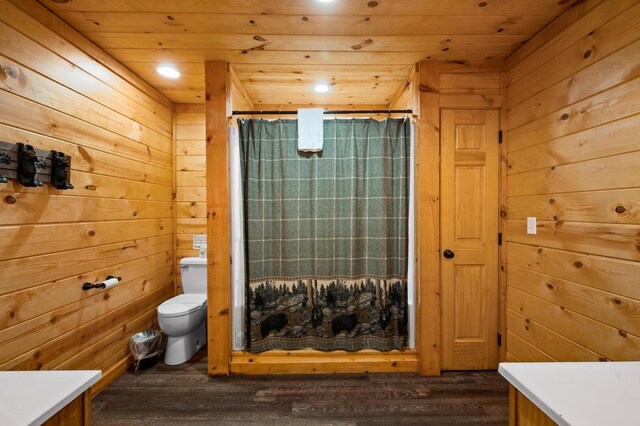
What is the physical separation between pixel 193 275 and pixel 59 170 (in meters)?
1.38

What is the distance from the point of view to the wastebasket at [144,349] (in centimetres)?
210

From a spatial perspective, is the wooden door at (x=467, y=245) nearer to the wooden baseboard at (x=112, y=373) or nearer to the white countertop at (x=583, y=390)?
the white countertop at (x=583, y=390)

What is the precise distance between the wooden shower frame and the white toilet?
297 mm

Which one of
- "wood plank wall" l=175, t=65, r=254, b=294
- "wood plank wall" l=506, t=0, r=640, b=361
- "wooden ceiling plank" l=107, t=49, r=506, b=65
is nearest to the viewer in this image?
"wood plank wall" l=506, t=0, r=640, b=361

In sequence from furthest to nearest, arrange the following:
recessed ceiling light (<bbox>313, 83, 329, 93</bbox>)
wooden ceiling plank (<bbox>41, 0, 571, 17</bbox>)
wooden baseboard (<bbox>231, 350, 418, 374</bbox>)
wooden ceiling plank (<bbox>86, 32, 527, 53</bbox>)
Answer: recessed ceiling light (<bbox>313, 83, 329, 93</bbox>) < wooden baseboard (<bbox>231, 350, 418, 374</bbox>) < wooden ceiling plank (<bbox>86, 32, 527, 53</bbox>) < wooden ceiling plank (<bbox>41, 0, 571, 17</bbox>)

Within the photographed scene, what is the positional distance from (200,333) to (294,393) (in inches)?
44.0

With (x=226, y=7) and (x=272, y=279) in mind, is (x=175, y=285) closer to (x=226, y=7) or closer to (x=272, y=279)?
(x=272, y=279)

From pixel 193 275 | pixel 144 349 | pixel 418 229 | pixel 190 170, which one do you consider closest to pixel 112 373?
pixel 144 349

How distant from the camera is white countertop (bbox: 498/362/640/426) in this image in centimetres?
69

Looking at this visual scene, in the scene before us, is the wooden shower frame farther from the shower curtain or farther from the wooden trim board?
the shower curtain

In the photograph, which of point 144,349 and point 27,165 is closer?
point 27,165

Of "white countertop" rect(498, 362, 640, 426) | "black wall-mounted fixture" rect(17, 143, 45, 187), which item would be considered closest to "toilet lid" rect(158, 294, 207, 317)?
"black wall-mounted fixture" rect(17, 143, 45, 187)

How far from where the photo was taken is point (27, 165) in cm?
135

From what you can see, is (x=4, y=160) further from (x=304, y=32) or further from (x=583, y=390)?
(x=583, y=390)
